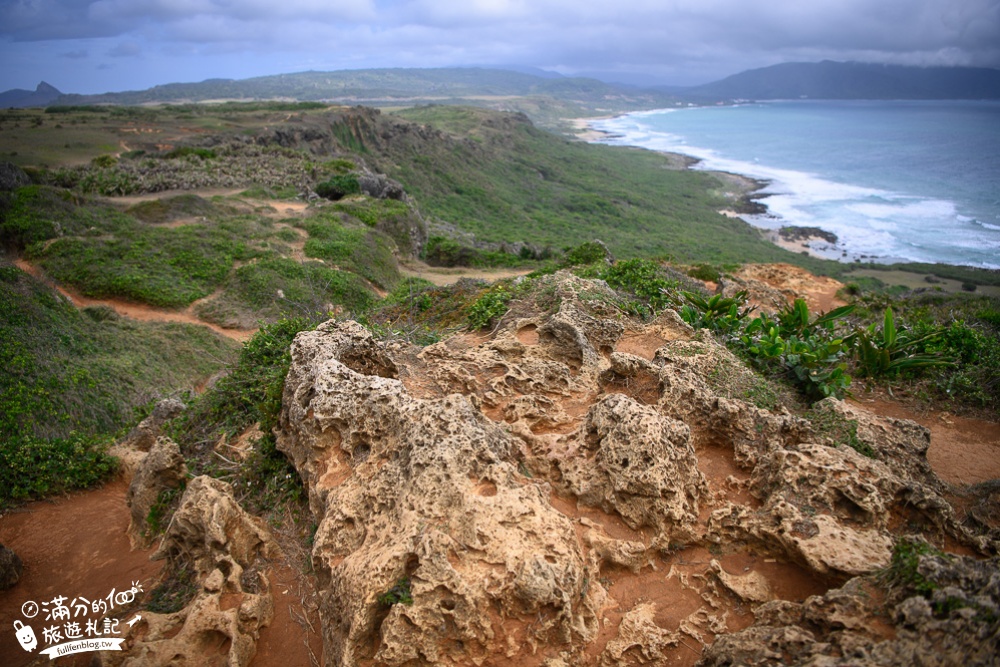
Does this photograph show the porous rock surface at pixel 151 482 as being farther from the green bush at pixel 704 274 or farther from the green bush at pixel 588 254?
the green bush at pixel 704 274

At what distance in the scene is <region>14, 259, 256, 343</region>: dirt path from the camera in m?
15.4

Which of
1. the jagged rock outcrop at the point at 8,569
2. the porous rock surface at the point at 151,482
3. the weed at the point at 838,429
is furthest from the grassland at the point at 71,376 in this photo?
the weed at the point at 838,429

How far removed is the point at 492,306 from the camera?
8398mm

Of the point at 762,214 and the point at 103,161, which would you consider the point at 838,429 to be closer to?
the point at 103,161

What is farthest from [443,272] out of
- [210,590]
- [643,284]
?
[210,590]

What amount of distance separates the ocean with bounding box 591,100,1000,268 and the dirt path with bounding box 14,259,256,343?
46.3 metres

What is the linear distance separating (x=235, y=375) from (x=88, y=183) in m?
23.2

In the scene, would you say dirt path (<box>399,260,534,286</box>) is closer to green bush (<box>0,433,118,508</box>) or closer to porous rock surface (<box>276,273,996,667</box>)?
green bush (<box>0,433,118,508</box>)

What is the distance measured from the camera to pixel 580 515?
439cm

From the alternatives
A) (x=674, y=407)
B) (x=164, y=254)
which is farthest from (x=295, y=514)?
(x=164, y=254)

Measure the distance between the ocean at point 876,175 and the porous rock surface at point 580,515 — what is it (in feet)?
157

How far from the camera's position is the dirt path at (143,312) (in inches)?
607

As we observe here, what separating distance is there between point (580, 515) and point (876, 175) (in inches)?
3635

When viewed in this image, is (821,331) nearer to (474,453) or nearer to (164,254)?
(474,453)
